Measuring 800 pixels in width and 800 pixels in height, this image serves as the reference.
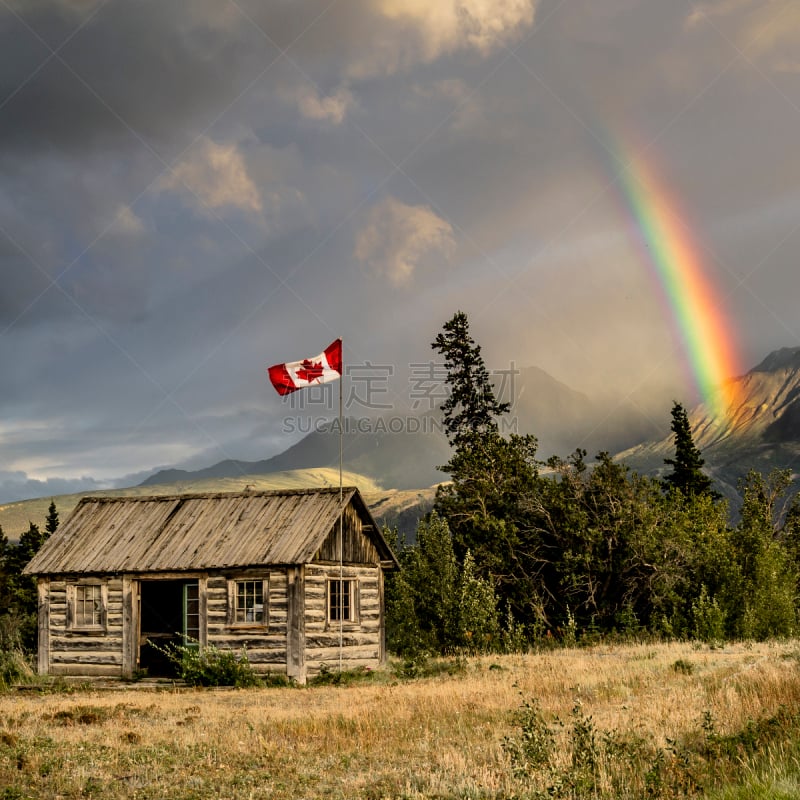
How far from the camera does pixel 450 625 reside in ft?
102

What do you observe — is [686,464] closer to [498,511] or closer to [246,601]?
[498,511]

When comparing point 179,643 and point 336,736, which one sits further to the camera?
point 179,643

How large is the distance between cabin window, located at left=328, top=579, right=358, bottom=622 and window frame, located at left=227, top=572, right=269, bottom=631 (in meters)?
2.00

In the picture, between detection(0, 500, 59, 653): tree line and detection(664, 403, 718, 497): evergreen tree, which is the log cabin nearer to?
detection(0, 500, 59, 653): tree line

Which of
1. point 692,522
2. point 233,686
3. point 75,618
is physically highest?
point 692,522

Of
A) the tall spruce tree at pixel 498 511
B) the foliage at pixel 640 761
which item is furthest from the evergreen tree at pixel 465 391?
the foliage at pixel 640 761

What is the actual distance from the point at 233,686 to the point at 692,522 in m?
19.5

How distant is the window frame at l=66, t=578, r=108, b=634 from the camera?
27.5 meters

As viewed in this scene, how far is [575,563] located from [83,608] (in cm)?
1699

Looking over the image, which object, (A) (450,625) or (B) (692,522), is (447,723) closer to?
(A) (450,625)

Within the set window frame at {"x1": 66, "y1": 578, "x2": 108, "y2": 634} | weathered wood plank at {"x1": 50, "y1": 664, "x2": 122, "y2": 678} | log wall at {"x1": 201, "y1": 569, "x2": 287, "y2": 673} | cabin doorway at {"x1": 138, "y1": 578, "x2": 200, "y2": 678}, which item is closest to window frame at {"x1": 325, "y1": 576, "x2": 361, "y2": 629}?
log wall at {"x1": 201, "y1": 569, "x2": 287, "y2": 673}

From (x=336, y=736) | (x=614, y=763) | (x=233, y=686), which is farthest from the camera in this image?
(x=233, y=686)

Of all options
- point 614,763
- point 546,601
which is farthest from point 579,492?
point 614,763

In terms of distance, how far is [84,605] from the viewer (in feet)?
91.4
